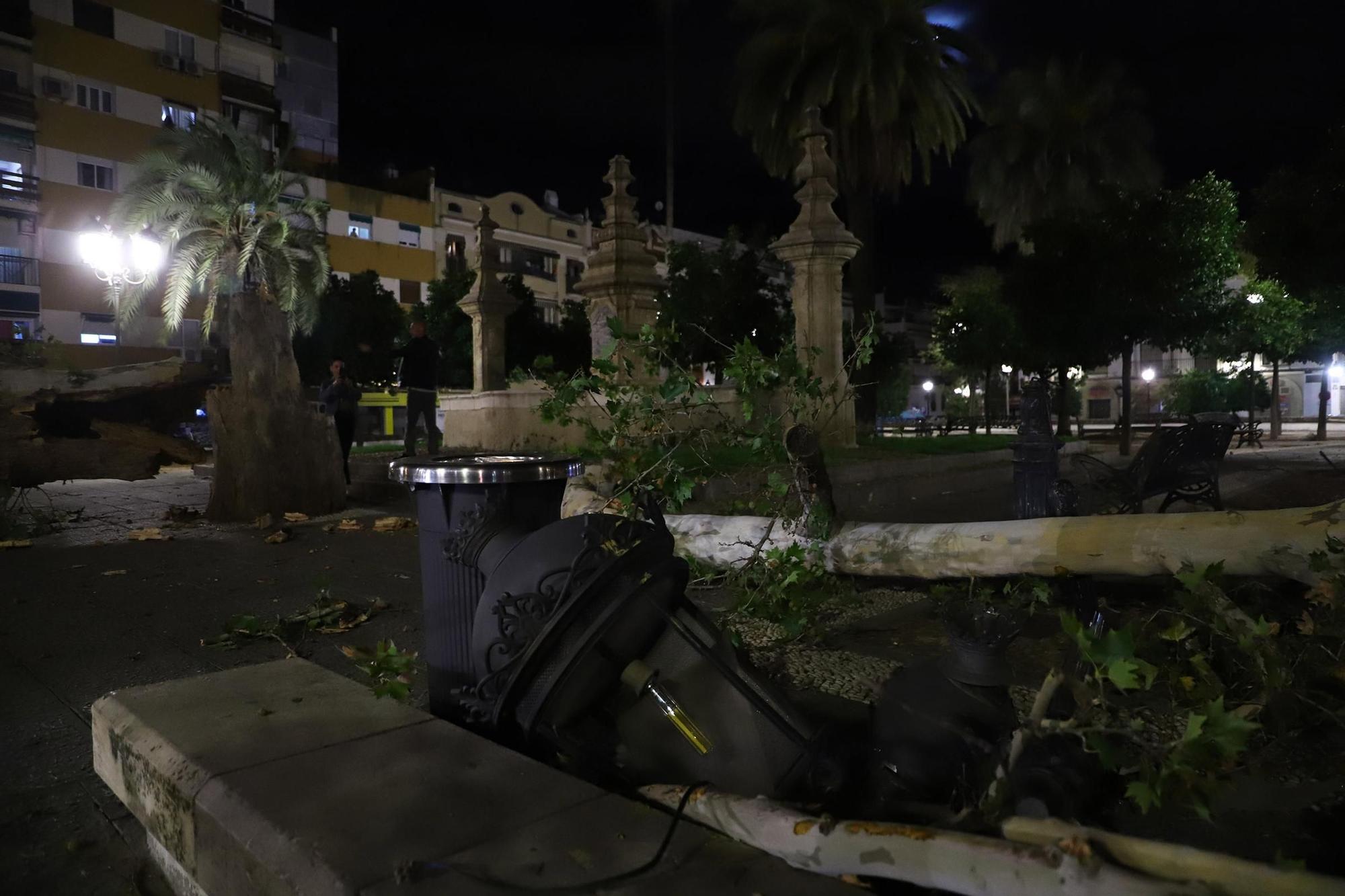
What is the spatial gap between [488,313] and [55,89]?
29.5 m

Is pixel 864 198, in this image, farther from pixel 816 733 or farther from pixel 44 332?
pixel 44 332

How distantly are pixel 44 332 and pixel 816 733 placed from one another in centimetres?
3909

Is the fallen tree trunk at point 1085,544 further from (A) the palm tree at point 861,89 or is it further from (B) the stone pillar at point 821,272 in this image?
(A) the palm tree at point 861,89

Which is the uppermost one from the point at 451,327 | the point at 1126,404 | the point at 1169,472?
the point at 451,327

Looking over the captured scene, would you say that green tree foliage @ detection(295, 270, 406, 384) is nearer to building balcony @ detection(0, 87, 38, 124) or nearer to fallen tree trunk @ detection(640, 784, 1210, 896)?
building balcony @ detection(0, 87, 38, 124)

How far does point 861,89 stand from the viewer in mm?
17891

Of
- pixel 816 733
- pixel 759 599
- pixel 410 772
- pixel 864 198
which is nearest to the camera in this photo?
pixel 410 772

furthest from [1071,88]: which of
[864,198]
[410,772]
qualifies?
[410,772]

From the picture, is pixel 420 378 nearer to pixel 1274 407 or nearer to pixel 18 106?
pixel 1274 407

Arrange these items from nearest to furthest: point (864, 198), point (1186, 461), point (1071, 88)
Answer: point (1186, 461) < point (864, 198) < point (1071, 88)

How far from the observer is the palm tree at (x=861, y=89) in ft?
57.8

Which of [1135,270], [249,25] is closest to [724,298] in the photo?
[1135,270]

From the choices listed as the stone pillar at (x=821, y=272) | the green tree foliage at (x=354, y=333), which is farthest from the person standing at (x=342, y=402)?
the green tree foliage at (x=354, y=333)

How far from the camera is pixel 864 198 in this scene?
61.3 ft
